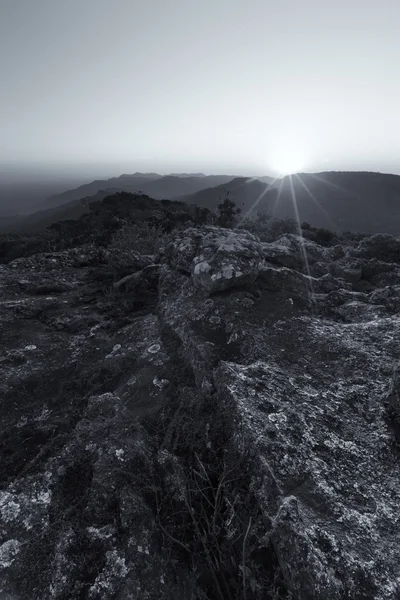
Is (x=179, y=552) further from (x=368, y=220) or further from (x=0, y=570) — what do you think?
(x=368, y=220)

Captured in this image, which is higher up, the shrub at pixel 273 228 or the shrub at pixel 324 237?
the shrub at pixel 273 228

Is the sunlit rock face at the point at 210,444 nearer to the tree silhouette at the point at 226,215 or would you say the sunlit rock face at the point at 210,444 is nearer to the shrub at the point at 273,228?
the shrub at the point at 273,228

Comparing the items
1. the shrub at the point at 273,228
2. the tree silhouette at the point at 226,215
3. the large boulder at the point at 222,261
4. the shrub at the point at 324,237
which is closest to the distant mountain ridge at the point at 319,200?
the tree silhouette at the point at 226,215

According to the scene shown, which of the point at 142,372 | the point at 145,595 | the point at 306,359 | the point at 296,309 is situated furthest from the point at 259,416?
the point at 296,309

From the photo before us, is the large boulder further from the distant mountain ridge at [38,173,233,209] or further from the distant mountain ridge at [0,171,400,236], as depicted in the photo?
the distant mountain ridge at [38,173,233,209]

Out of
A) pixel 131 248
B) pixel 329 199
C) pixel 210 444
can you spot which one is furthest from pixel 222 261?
pixel 329 199

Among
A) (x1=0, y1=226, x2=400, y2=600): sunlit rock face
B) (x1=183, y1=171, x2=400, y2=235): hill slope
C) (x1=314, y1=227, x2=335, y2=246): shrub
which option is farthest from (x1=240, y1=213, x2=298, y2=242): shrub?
(x1=183, y1=171, x2=400, y2=235): hill slope

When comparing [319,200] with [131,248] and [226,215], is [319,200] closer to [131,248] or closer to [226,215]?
[226,215]

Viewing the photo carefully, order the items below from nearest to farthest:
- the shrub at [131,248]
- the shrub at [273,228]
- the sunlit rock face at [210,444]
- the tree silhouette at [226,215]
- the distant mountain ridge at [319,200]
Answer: the sunlit rock face at [210,444] < the shrub at [131,248] < the shrub at [273,228] < the tree silhouette at [226,215] < the distant mountain ridge at [319,200]
